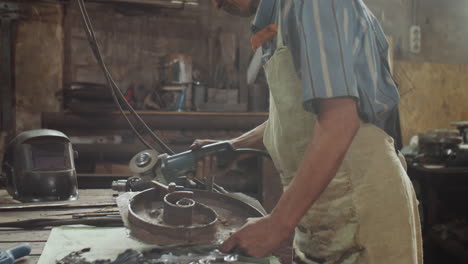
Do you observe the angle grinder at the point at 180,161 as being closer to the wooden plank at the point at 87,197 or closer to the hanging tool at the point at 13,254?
the wooden plank at the point at 87,197

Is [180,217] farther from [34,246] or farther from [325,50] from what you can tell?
[325,50]

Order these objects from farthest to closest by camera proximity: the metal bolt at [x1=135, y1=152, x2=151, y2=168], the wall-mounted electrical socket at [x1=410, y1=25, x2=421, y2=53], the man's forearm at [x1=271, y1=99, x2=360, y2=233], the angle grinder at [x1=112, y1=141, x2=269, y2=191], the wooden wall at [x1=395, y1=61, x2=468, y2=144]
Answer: the wall-mounted electrical socket at [x1=410, y1=25, x2=421, y2=53]
the wooden wall at [x1=395, y1=61, x2=468, y2=144]
the metal bolt at [x1=135, y1=152, x2=151, y2=168]
the angle grinder at [x1=112, y1=141, x2=269, y2=191]
the man's forearm at [x1=271, y1=99, x2=360, y2=233]

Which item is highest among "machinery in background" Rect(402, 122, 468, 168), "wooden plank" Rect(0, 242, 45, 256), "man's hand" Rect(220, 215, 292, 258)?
"man's hand" Rect(220, 215, 292, 258)

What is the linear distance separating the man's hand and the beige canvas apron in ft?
0.94

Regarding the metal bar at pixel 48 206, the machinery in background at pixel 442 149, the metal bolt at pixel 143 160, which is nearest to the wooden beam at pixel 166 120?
the machinery in background at pixel 442 149

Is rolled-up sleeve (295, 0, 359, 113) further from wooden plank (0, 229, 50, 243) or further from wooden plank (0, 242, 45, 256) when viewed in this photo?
wooden plank (0, 229, 50, 243)

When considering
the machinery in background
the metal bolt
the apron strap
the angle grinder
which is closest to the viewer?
the apron strap

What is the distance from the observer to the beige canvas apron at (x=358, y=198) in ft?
3.97

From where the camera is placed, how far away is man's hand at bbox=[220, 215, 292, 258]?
40.2 inches

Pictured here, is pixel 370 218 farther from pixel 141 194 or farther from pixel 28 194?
pixel 28 194

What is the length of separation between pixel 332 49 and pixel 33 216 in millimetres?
1635

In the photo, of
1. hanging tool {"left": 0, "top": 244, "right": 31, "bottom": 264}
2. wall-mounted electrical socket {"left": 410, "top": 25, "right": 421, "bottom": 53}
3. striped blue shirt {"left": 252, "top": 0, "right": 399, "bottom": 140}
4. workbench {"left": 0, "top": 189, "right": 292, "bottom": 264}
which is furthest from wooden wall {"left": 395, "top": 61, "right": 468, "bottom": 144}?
hanging tool {"left": 0, "top": 244, "right": 31, "bottom": 264}

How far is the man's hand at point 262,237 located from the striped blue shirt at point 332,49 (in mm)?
329

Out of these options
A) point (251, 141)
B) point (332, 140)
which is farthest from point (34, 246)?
point (332, 140)
